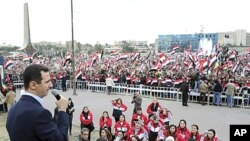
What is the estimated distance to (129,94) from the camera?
66.9ft

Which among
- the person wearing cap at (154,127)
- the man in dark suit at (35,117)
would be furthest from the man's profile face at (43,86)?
the person wearing cap at (154,127)

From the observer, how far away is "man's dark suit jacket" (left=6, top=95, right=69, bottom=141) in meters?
2.13

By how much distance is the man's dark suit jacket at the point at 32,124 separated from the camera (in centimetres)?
213

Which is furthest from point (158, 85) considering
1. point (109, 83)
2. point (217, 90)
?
point (217, 90)

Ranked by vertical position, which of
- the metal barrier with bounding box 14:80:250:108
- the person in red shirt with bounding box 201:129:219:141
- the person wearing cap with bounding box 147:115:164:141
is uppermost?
the person in red shirt with bounding box 201:129:219:141

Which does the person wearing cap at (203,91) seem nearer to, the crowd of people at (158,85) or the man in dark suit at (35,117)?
the crowd of people at (158,85)

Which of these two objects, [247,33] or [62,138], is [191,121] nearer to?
[62,138]

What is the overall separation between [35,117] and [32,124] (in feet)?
0.18

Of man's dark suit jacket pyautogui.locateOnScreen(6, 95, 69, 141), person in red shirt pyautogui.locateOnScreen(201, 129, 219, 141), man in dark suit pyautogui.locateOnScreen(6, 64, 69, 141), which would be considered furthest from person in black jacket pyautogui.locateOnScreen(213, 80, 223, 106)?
man's dark suit jacket pyautogui.locateOnScreen(6, 95, 69, 141)

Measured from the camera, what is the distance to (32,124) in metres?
2.14

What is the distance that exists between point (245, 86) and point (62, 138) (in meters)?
15.0

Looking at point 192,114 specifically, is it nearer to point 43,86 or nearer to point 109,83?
point 109,83

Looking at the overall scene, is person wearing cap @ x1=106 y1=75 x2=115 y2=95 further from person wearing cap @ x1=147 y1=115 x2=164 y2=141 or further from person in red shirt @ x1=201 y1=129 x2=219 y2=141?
person in red shirt @ x1=201 y1=129 x2=219 y2=141

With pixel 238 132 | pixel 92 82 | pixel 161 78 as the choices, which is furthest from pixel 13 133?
pixel 92 82
